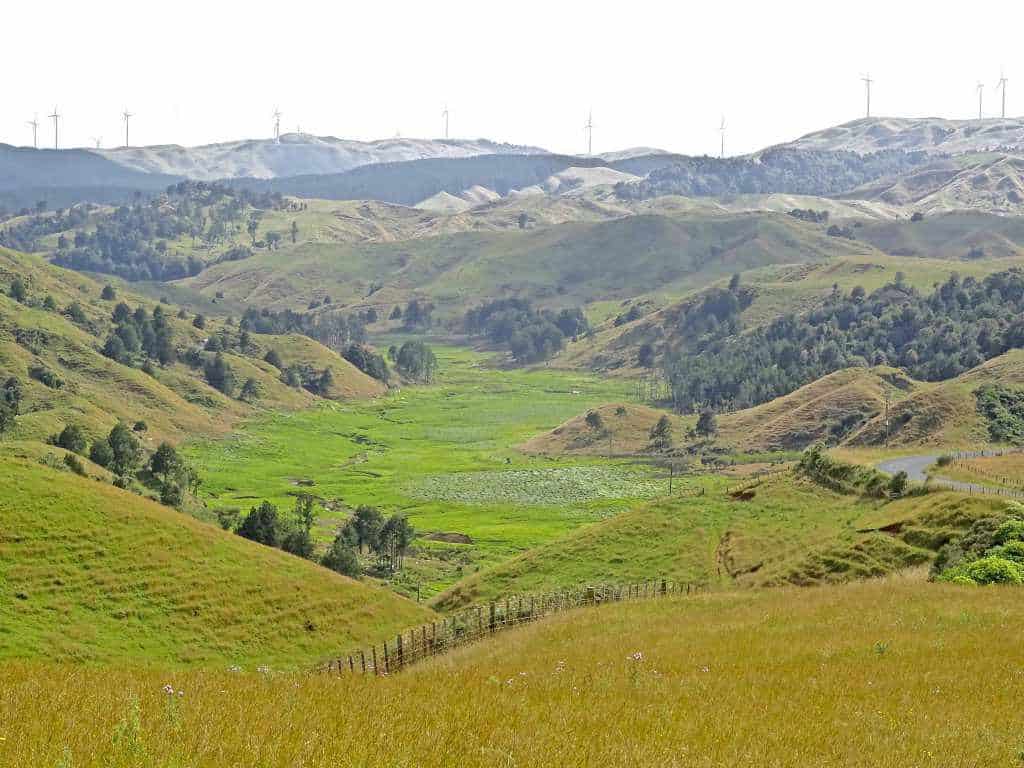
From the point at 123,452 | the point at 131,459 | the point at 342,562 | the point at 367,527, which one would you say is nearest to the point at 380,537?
the point at 367,527

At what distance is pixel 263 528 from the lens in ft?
359

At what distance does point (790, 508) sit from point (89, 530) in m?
50.4

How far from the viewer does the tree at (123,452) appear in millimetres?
147000

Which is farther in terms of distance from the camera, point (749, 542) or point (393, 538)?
point (393, 538)

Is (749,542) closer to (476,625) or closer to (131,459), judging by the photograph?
(476,625)

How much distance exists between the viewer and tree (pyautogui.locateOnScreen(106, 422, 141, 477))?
482 feet

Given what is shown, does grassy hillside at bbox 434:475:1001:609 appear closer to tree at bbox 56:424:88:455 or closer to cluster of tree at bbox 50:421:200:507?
cluster of tree at bbox 50:421:200:507

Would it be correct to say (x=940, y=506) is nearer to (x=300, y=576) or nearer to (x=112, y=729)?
(x=300, y=576)

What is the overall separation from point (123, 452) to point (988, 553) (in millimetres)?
126391

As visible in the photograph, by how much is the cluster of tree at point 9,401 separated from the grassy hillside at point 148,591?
333ft

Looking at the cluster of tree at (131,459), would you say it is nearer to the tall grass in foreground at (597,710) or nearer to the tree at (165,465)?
the tree at (165,465)

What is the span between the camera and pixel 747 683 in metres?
26.8

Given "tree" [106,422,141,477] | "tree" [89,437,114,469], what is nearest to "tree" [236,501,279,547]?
"tree" [106,422,141,477]

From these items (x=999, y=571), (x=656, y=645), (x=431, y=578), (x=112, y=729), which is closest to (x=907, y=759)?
(x=112, y=729)
